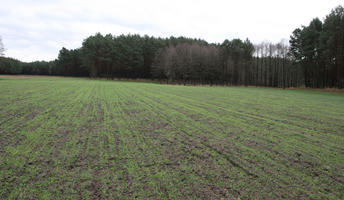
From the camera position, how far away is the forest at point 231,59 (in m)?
35.0

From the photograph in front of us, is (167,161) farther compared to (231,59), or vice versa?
(231,59)

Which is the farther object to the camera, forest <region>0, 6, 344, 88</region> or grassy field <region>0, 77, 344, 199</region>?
forest <region>0, 6, 344, 88</region>

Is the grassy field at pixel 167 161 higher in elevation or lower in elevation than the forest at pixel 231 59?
lower

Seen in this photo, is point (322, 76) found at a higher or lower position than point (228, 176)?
higher

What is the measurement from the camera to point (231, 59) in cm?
5819

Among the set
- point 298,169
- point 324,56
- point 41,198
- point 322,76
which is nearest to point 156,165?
point 41,198

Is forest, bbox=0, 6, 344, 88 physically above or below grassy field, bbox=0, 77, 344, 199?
above

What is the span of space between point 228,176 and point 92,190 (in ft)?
6.91

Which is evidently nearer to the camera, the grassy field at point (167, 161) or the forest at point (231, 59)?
the grassy field at point (167, 161)

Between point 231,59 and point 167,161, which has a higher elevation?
point 231,59

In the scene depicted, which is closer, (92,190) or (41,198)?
(41,198)

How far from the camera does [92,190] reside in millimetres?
2805

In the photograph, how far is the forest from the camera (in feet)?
115

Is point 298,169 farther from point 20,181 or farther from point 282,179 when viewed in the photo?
point 20,181
